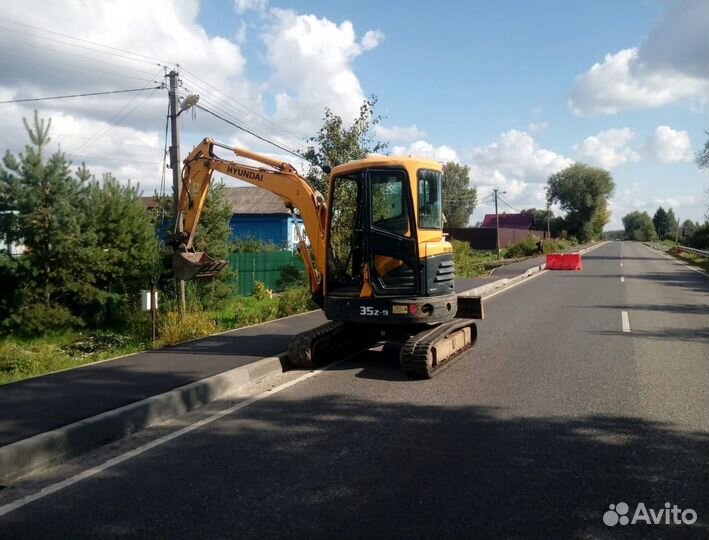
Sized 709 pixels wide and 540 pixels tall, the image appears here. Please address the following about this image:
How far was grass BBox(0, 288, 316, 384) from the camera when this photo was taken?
11102 mm

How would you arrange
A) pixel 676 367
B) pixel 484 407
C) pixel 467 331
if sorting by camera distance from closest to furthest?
pixel 484 407, pixel 676 367, pixel 467 331

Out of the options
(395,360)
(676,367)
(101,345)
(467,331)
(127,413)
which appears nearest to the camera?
(127,413)

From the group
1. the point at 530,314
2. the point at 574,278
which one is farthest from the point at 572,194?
the point at 530,314

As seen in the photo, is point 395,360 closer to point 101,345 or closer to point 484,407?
point 484,407

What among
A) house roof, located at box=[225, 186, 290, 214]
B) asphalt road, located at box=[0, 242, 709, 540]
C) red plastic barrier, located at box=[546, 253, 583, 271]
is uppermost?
house roof, located at box=[225, 186, 290, 214]

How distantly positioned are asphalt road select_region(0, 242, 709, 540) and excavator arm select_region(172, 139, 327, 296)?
235 cm

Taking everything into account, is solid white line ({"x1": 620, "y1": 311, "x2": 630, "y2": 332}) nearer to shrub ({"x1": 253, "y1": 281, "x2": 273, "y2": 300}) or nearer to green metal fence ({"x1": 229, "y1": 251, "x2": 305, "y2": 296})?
shrub ({"x1": 253, "y1": 281, "x2": 273, "y2": 300})

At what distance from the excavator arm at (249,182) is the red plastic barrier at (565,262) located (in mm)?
26694

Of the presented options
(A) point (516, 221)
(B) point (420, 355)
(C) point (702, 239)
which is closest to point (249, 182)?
(B) point (420, 355)

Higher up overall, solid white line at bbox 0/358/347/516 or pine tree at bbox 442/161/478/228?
pine tree at bbox 442/161/478/228

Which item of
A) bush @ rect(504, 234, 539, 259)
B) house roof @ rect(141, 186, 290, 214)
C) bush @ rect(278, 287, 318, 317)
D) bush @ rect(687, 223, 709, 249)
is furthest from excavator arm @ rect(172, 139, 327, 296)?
bush @ rect(687, 223, 709, 249)

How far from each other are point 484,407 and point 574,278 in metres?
22.3

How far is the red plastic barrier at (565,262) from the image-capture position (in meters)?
34.2

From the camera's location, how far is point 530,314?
15.2m
